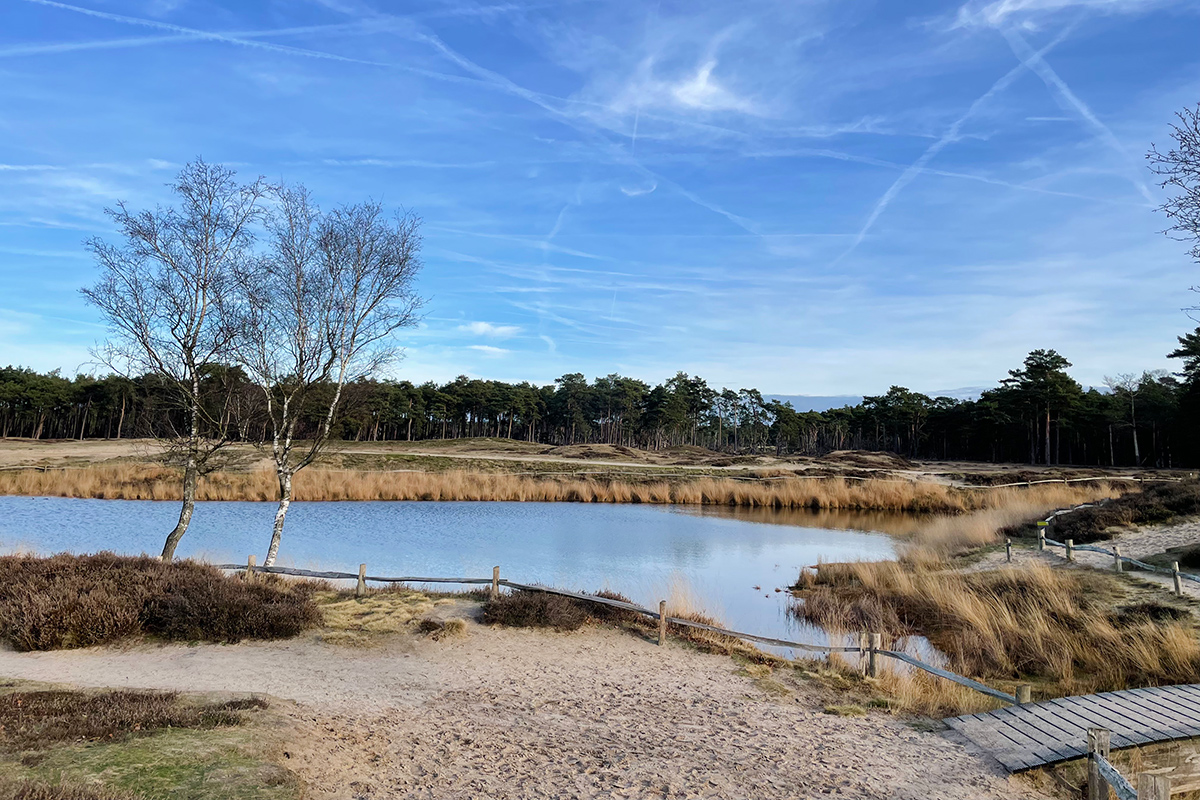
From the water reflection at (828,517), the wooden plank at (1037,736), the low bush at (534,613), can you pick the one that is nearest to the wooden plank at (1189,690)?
the wooden plank at (1037,736)

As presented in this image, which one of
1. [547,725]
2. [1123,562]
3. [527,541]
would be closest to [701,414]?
[527,541]

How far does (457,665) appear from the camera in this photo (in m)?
9.77

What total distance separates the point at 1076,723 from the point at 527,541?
18146 millimetres

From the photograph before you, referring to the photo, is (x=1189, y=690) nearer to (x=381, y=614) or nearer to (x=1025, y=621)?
(x=1025, y=621)

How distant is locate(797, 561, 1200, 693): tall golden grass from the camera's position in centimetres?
996

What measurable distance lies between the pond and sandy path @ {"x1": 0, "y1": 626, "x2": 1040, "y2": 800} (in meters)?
5.11

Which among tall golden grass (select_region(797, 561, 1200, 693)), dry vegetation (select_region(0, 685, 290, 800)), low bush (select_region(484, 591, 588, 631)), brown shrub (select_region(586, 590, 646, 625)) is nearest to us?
dry vegetation (select_region(0, 685, 290, 800))

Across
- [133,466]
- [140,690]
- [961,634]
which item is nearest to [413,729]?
[140,690]

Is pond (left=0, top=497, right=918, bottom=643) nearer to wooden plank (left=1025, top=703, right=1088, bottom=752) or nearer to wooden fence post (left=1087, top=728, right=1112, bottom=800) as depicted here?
wooden plank (left=1025, top=703, right=1088, bottom=752)

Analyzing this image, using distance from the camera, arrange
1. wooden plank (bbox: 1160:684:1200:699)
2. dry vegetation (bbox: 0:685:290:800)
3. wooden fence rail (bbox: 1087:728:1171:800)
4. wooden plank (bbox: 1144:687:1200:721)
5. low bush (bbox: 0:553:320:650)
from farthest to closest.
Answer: low bush (bbox: 0:553:320:650) < wooden plank (bbox: 1160:684:1200:699) < wooden plank (bbox: 1144:687:1200:721) < wooden fence rail (bbox: 1087:728:1171:800) < dry vegetation (bbox: 0:685:290:800)

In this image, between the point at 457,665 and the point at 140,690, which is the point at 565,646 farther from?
the point at 140,690

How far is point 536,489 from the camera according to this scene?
37812 millimetres

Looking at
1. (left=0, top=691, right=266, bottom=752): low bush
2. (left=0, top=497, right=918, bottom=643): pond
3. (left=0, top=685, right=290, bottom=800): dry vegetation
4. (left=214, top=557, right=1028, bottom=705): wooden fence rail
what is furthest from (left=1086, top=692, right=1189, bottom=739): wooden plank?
(left=0, top=691, right=266, bottom=752): low bush

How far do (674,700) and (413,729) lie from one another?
329 centimetres
